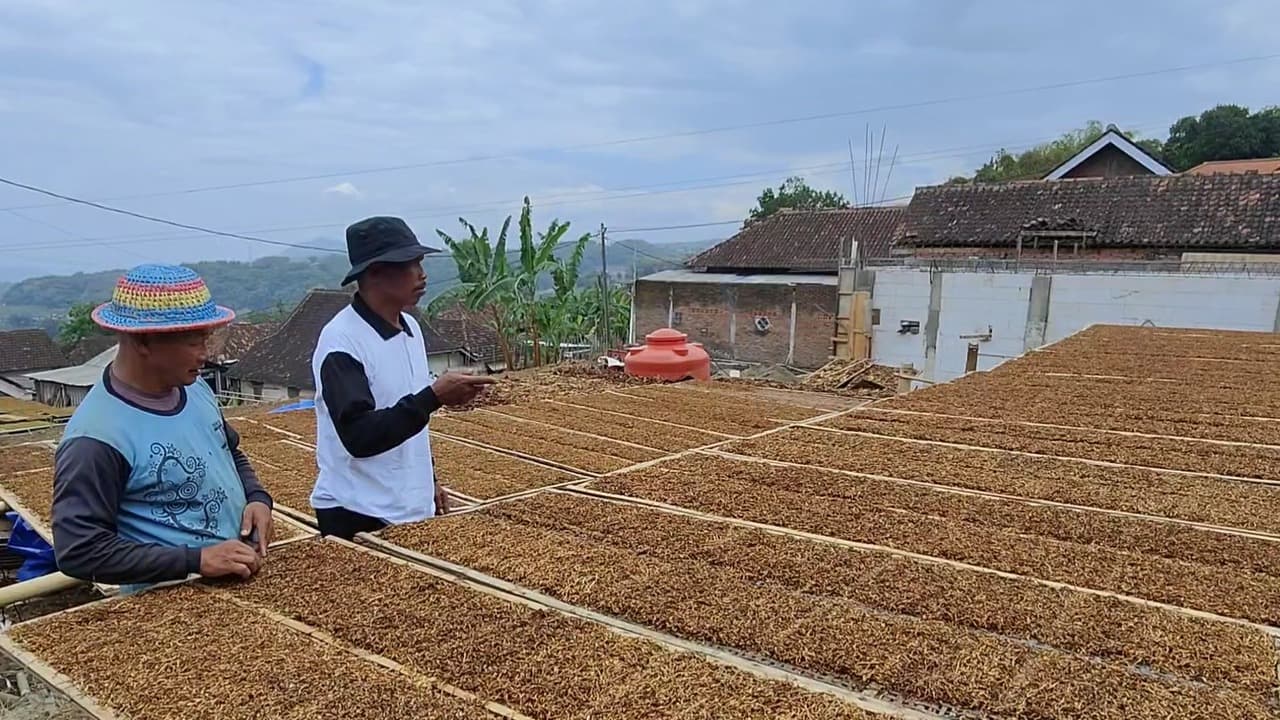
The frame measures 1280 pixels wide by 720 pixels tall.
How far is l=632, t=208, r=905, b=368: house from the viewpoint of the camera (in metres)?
16.5

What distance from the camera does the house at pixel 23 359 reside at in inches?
991

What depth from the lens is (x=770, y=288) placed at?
1686cm

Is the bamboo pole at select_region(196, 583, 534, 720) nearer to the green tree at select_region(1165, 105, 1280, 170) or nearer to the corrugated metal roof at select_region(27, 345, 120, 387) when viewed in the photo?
the corrugated metal roof at select_region(27, 345, 120, 387)

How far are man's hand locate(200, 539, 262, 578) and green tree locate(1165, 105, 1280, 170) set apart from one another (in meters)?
30.0

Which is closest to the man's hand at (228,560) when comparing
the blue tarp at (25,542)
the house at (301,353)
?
the blue tarp at (25,542)

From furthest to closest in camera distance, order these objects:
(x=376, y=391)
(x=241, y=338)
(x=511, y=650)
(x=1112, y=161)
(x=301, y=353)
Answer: (x=241, y=338)
(x=301, y=353)
(x=1112, y=161)
(x=376, y=391)
(x=511, y=650)

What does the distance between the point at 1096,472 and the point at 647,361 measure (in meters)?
8.24

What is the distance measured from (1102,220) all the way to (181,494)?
15419 mm

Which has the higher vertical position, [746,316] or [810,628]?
[810,628]

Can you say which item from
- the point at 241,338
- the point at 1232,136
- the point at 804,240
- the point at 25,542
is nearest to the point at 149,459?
the point at 25,542

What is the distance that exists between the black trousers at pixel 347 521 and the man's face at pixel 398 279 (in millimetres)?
574

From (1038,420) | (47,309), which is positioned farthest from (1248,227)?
(47,309)

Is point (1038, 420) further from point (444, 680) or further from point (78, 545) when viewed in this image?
point (78, 545)

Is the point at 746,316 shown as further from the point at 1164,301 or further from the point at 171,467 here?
the point at 171,467
